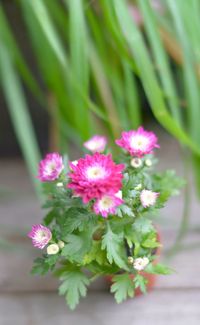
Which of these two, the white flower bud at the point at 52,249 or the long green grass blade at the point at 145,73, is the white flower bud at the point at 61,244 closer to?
the white flower bud at the point at 52,249

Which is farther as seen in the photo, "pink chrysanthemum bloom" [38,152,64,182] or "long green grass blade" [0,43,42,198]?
"long green grass blade" [0,43,42,198]

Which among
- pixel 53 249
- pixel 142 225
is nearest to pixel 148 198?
pixel 142 225

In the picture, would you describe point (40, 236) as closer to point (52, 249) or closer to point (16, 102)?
point (52, 249)

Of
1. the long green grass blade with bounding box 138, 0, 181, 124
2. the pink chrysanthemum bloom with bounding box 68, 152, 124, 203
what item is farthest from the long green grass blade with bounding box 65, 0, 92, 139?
the pink chrysanthemum bloom with bounding box 68, 152, 124, 203

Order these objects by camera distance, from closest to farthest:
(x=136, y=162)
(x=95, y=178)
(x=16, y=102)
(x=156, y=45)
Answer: (x=95, y=178)
(x=136, y=162)
(x=156, y=45)
(x=16, y=102)

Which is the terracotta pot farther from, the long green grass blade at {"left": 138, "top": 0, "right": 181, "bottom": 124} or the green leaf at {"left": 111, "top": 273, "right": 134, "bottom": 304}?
the long green grass blade at {"left": 138, "top": 0, "right": 181, "bottom": 124}

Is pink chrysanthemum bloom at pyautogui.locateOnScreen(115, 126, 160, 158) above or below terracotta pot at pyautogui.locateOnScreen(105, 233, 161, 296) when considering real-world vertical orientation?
above
